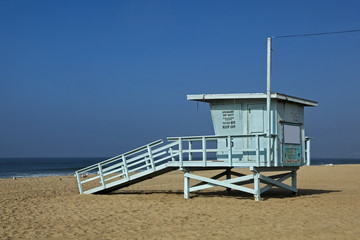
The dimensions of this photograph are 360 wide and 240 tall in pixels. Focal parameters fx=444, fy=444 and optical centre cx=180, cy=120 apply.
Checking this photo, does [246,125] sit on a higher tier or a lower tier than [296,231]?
higher

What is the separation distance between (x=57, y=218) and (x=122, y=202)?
321 centimetres

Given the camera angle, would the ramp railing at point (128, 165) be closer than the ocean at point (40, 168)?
Yes

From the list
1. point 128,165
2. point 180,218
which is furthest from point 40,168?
point 180,218

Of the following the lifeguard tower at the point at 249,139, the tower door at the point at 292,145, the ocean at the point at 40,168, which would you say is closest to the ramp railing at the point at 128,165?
the lifeguard tower at the point at 249,139

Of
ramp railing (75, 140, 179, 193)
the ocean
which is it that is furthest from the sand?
the ocean

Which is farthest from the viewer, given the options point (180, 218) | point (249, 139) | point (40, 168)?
point (40, 168)

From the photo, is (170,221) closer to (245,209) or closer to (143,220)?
(143,220)

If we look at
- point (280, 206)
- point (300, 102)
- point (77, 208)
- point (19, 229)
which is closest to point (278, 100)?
point (300, 102)

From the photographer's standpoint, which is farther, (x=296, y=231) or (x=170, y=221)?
(x=170, y=221)

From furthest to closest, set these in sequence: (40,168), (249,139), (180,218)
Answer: (40,168) < (249,139) < (180,218)

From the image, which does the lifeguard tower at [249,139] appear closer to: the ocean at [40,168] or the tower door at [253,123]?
the tower door at [253,123]

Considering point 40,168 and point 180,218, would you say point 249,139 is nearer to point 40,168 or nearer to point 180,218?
point 180,218

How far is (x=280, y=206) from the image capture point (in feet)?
43.6

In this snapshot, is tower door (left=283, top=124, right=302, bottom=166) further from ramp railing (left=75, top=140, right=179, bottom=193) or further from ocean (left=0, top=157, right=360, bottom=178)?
ocean (left=0, top=157, right=360, bottom=178)
